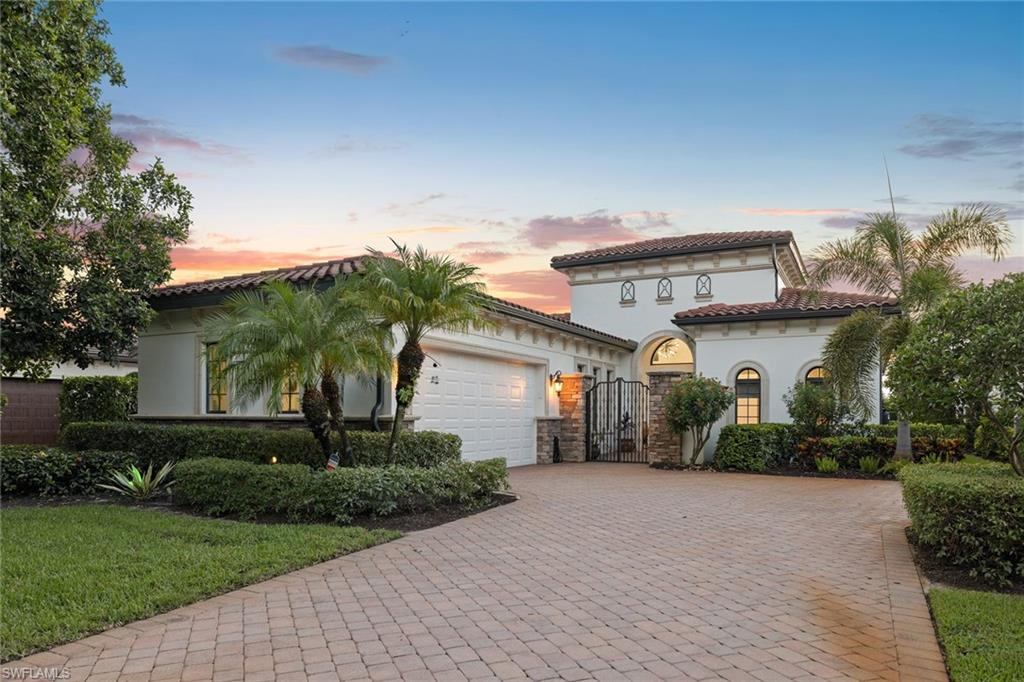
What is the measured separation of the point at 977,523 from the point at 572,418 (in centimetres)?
1285

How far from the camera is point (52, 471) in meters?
11.6

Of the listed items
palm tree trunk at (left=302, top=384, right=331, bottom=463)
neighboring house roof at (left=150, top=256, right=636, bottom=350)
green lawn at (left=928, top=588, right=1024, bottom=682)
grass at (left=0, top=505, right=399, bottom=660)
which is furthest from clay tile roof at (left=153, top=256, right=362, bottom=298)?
green lawn at (left=928, top=588, right=1024, bottom=682)

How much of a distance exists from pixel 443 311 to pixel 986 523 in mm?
6884

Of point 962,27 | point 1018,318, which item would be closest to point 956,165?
point 962,27

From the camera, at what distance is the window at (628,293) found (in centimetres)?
2388

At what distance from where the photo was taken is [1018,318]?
7.21 meters

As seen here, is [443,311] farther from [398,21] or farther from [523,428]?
[523,428]

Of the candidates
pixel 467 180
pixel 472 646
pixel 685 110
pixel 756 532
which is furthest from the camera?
pixel 467 180

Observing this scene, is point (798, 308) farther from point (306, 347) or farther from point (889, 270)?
point (306, 347)

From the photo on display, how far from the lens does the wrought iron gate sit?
19516 mm

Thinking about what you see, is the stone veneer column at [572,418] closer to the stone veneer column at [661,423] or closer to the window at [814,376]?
the stone veneer column at [661,423]

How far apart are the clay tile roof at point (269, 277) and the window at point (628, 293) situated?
1276 cm

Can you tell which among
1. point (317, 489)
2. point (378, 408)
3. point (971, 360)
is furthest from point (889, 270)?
point (317, 489)

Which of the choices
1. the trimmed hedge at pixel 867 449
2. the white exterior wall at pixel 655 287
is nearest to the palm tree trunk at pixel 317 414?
the trimmed hedge at pixel 867 449
